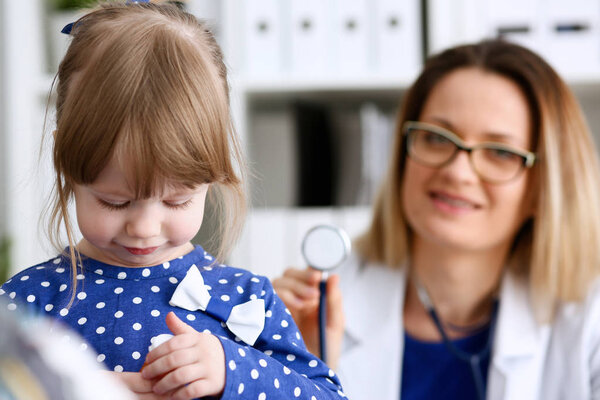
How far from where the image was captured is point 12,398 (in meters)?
0.27

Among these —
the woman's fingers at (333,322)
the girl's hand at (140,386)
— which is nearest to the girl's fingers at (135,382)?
the girl's hand at (140,386)

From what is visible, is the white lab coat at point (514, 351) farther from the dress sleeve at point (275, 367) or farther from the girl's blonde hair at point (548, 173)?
the dress sleeve at point (275, 367)

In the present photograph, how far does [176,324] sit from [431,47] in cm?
135

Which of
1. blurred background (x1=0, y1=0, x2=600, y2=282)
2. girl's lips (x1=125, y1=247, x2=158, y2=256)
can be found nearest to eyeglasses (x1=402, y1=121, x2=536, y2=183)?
blurred background (x1=0, y1=0, x2=600, y2=282)

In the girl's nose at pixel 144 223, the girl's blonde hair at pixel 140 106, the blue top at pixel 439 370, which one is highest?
the girl's blonde hair at pixel 140 106

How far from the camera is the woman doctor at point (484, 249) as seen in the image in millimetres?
1176

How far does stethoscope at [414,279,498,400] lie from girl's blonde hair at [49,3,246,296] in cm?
82

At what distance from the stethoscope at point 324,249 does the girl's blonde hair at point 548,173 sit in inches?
19.7

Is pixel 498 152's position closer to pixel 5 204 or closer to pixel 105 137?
pixel 105 137

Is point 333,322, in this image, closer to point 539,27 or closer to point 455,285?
point 455,285

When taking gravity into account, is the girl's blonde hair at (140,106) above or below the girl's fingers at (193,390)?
above

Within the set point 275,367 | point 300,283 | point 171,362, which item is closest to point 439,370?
point 300,283

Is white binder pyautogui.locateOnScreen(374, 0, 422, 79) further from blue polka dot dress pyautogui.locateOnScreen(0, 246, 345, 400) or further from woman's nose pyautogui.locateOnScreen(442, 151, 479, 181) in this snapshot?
blue polka dot dress pyautogui.locateOnScreen(0, 246, 345, 400)

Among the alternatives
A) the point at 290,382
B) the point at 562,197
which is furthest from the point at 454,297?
the point at 290,382
